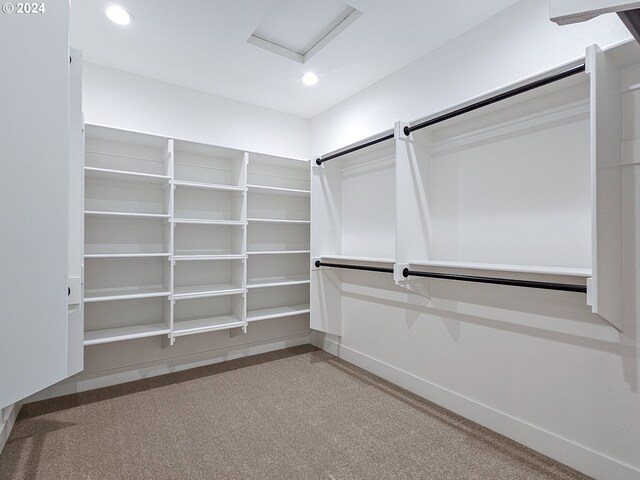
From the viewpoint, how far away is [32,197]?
77cm

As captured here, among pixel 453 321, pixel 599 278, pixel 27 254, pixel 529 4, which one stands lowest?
pixel 453 321

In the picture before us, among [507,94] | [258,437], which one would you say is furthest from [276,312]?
[507,94]

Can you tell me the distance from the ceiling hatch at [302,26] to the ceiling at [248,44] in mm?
14

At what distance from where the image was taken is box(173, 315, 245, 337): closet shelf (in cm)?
292

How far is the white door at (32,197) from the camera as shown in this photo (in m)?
0.74

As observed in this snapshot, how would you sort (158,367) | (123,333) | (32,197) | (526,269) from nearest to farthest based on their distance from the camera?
(32,197), (526,269), (123,333), (158,367)

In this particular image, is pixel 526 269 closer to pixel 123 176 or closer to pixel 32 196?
pixel 32 196

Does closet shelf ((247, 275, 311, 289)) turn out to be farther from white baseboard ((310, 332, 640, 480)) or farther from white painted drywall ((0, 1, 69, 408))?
white painted drywall ((0, 1, 69, 408))

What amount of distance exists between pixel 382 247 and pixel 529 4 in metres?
1.94

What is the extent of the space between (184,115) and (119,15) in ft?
3.47

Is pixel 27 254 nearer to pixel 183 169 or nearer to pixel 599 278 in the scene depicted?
pixel 599 278


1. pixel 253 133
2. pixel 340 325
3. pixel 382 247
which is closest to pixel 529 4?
pixel 382 247

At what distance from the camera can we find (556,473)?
1782 millimetres

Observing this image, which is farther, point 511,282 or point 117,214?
point 117,214
